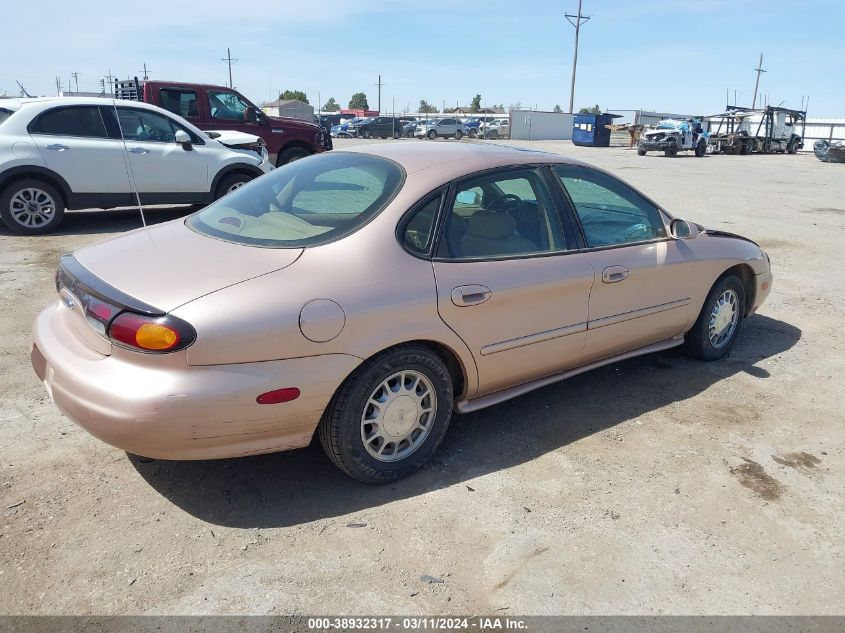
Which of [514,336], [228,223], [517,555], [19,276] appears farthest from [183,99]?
[517,555]

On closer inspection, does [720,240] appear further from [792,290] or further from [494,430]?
[792,290]

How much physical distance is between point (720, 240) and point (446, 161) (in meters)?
2.25

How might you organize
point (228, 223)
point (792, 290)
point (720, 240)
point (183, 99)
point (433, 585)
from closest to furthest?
point (433, 585) → point (228, 223) → point (720, 240) → point (792, 290) → point (183, 99)

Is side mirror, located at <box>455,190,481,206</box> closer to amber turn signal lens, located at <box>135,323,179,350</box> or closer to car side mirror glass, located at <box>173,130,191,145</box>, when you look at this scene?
amber turn signal lens, located at <box>135,323,179,350</box>

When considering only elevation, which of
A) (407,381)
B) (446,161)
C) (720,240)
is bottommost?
(407,381)

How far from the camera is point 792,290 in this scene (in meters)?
6.92

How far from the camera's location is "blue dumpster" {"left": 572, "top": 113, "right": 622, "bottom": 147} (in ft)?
131

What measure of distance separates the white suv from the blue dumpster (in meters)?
34.3

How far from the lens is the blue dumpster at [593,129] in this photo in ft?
131

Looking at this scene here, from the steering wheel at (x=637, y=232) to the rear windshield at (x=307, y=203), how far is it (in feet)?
5.20

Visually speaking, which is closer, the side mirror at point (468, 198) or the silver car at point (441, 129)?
the side mirror at point (468, 198)

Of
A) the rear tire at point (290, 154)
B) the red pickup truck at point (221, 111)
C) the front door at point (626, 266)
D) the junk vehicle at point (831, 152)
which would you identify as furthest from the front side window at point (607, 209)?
the junk vehicle at point (831, 152)

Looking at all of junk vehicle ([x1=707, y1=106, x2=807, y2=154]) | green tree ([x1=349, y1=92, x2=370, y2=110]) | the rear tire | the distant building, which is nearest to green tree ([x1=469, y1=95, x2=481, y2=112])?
green tree ([x1=349, y1=92, x2=370, y2=110])

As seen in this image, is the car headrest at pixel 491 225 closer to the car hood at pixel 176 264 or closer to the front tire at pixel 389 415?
the front tire at pixel 389 415
